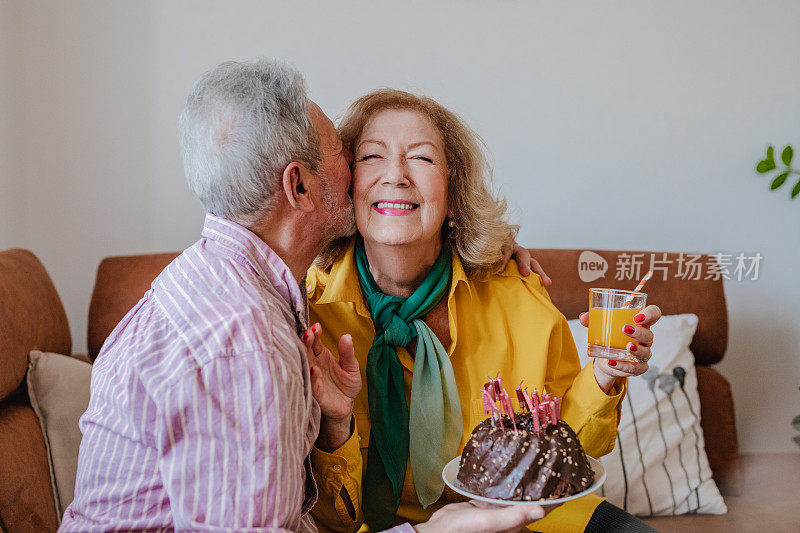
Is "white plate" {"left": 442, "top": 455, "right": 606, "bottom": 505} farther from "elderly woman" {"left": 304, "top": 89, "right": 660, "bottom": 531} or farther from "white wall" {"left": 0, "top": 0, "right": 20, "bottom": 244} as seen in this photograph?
"white wall" {"left": 0, "top": 0, "right": 20, "bottom": 244}

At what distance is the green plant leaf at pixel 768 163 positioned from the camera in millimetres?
2977

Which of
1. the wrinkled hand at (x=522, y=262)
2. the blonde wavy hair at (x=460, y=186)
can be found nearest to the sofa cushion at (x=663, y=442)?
the wrinkled hand at (x=522, y=262)

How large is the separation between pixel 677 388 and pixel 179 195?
76.0 inches

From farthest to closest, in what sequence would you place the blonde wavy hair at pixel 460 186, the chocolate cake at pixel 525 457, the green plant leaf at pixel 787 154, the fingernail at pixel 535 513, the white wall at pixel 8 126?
the green plant leaf at pixel 787 154, the white wall at pixel 8 126, the blonde wavy hair at pixel 460 186, the chocolate cake at pixel 525 457, the fingernail at pixel 535 513

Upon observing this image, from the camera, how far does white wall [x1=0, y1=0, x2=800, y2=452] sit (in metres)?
2.66

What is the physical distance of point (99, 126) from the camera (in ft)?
8.77

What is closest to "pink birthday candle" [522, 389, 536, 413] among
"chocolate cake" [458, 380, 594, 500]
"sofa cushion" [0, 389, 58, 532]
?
"chocolate cake" [458, 380, 594, 500]

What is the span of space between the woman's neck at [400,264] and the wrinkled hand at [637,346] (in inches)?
16.0

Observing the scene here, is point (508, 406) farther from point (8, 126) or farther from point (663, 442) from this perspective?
point (8, 126)

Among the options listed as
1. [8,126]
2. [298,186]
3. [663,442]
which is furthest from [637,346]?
[8,126]

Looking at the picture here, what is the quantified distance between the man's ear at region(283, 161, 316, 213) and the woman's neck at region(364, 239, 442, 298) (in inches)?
15.6

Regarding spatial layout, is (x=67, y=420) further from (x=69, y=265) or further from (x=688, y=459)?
(x=688, y=459)

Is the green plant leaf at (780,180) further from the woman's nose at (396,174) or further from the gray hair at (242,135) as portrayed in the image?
the gray hair at (242,135)

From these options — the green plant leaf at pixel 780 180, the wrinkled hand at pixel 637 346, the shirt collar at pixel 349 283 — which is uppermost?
the green plant leaf at pixel 780 180
